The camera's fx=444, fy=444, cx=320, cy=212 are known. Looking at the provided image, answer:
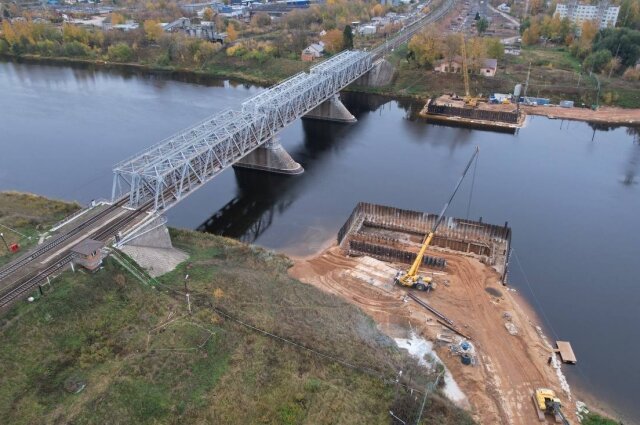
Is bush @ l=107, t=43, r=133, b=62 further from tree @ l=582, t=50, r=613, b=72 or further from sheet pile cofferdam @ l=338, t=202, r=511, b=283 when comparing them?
tree @ l=582, t=50, r=613, b=72

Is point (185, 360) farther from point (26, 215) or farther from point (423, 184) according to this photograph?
point (423, 184)

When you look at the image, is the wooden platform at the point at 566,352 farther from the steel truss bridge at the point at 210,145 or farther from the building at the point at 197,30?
the building at the point at 197,30

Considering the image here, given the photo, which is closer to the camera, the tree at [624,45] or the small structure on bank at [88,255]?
the small structure on bank at [88,255]

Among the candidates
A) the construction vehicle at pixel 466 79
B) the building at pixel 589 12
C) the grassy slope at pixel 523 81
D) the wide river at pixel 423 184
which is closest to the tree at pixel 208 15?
the wide river at pixel 423 184

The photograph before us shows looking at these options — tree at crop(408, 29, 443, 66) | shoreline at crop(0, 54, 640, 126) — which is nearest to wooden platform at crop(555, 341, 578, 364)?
shoreline at crop(0, 54, 640, 126)

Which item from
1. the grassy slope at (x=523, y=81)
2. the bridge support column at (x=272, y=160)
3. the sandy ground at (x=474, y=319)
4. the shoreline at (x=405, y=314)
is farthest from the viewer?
the grassy slope at (x=523, y=81)

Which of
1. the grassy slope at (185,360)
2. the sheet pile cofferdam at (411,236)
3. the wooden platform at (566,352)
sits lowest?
the wooden platform at (566,352)
